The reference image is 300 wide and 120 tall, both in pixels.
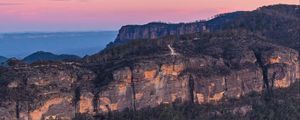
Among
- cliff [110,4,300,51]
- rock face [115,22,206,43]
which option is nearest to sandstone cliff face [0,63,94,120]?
cliff [110,4,300,51]

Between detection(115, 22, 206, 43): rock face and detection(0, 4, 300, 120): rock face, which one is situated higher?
detection(115, 22, 206, 43): rock face

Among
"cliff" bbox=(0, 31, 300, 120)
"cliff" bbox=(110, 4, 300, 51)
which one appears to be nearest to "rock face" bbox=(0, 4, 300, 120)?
"cliff" bbox=(0, 31, 300, 120)

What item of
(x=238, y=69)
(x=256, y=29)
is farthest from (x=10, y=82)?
(x=256, y=29)

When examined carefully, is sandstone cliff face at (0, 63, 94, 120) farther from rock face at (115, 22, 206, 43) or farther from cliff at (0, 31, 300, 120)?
rock face at (115, 22, 206, 43)

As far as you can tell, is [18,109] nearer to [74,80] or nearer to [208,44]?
[74,80]

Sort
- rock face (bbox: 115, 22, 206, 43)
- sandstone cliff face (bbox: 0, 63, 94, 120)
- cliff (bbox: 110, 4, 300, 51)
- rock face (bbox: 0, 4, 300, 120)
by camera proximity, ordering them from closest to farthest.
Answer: sandstone cliff face (bbox: 0, 63, 94, 120) → rock face (bbox: 0, 4, 300, 120) → cliff (bbox: 110, 4, 300, 51) → rock face (bbox: 115, 22, 206, 43)

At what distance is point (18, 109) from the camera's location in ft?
181

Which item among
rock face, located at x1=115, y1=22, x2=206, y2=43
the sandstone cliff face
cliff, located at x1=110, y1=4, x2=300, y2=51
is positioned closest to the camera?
the sandstone cliff face

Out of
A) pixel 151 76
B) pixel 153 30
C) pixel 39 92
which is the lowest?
pixel 39 92

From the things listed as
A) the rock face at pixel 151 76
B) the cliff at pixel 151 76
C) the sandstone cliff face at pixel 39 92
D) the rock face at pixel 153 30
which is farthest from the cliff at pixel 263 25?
the sandstone cliff face at pixel 39 92

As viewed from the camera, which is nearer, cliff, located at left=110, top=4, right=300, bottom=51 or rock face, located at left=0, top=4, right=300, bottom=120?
rock face, located at left=0, top=4, right=300, bottom=120

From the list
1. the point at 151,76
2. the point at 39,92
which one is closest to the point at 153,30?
the point at 151,76

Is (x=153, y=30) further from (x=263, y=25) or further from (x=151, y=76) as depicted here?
(x=151, y=76)

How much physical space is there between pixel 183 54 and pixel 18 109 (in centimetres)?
2105
